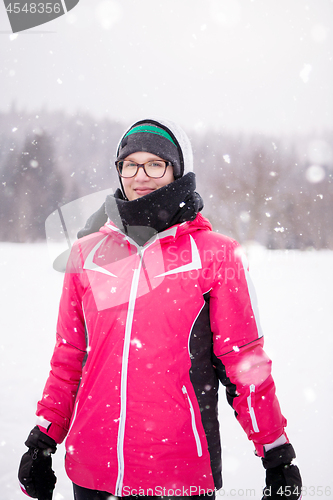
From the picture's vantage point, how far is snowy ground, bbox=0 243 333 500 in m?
2.13

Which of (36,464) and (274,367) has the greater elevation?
(36,464)

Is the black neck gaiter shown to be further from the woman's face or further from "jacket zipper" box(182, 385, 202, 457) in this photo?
"jacket zipper" box(182, 385, 202, 457)

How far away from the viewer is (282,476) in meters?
0.99

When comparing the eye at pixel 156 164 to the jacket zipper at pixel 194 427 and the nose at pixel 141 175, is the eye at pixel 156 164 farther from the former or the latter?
the jacket zipper at pixel 194 427

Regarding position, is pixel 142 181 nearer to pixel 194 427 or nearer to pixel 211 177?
pixel 194 427

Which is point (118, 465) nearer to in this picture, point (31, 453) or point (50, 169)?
point (31, 453)

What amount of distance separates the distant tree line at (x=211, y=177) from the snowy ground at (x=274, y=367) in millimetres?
5228

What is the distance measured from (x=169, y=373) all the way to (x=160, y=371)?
32 mm

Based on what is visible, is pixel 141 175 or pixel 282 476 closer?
pixel 282 476

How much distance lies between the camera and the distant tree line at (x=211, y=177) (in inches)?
555

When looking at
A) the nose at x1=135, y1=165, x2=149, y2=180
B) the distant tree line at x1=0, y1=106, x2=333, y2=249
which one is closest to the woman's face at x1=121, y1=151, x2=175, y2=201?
the nose at x1=135, y1=165, x2=149, y2=180

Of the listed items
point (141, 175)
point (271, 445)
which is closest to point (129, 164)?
point (141, 175)

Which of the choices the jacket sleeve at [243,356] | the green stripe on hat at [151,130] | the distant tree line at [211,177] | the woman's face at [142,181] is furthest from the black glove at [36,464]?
the distant tree line at [211,177]

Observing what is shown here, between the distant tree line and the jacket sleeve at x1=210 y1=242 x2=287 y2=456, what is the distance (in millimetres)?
12777
